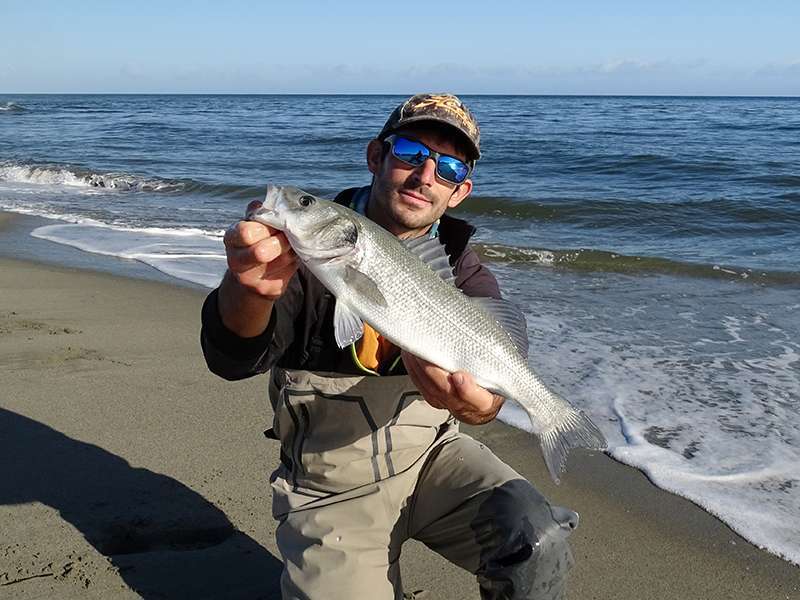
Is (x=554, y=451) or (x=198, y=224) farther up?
(x=554, y=451)

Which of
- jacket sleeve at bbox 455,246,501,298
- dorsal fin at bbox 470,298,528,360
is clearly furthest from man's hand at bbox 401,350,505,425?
jacket sleeve at bbox 455,246,501,298

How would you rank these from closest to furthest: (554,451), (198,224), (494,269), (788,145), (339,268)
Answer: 1. (339,268)
2. (554,451)
3. (494,269)
4. (198,224)
5. (788,145)

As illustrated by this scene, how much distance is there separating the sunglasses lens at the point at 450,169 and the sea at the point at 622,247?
97.3 inches

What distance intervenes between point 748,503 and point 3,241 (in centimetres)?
1117

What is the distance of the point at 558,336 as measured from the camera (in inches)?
313

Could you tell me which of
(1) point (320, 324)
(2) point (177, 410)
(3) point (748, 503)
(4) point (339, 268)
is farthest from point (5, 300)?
(3) point (748, 503)

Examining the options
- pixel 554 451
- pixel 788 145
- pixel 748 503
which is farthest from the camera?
pixel 788 145

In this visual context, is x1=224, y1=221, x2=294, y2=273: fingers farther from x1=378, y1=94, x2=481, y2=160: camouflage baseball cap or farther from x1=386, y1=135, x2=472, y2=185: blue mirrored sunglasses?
x1=378, y1=94, x2=481, y2=160: camouflage baseball cap

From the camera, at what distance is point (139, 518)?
421 cm

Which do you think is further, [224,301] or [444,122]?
[444,122]

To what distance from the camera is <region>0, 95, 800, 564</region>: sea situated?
560 centimetres

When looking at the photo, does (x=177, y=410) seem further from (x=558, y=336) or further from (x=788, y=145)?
(x=788, y=145)

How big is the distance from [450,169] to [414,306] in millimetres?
1061

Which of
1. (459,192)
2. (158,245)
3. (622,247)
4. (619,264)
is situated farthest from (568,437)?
(622,247)
